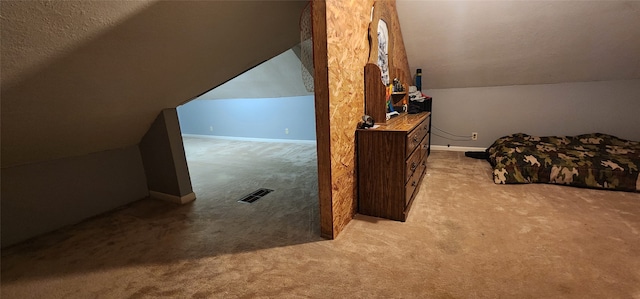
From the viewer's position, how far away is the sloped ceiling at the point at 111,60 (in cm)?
133

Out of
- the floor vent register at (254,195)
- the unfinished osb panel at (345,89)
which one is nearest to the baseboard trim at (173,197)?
the floor vent register at (254,195)

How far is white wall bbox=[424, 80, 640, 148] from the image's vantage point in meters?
3.52

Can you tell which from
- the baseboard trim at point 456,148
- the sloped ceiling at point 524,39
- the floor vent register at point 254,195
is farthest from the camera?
the baseboard trim at point 456,148

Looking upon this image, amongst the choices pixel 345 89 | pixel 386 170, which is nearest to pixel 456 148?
pixel 386 170

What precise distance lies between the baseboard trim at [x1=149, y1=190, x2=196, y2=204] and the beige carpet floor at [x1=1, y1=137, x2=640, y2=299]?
0.10 metres

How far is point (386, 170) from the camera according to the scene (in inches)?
85.7

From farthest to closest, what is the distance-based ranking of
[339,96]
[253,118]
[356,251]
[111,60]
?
[253,118] → [339,96] → [356,251] → [111,60]

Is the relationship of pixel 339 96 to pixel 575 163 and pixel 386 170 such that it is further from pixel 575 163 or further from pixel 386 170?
pixel 575 163

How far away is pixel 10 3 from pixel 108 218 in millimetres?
2190

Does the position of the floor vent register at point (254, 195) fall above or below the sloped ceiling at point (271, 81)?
below

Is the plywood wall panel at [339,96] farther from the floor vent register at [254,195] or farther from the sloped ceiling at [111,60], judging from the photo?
the floor vent register at [254,195]

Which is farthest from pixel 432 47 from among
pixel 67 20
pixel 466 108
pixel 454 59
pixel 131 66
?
pixel 67 20

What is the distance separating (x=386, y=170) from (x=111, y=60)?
2.12 m

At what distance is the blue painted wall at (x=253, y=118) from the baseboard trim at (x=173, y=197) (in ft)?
8.33
